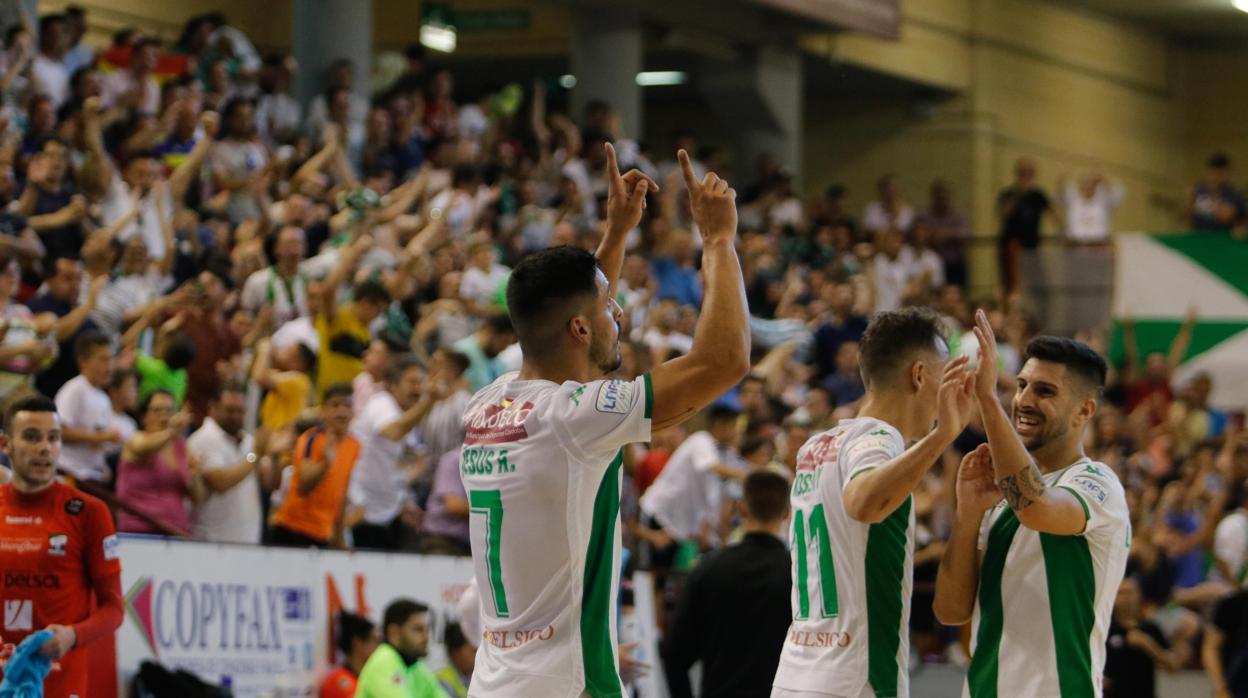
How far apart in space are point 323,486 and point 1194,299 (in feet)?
50.6

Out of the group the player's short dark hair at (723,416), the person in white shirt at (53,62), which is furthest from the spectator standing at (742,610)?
the person in white shirt at (53,62)

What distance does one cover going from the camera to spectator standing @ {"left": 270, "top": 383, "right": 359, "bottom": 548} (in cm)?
1166

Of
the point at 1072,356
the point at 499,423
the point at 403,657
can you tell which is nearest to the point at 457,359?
the point at 403,657

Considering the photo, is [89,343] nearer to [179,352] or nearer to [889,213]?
[179,352]

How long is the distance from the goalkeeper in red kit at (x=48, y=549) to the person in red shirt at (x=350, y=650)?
10.2 ft

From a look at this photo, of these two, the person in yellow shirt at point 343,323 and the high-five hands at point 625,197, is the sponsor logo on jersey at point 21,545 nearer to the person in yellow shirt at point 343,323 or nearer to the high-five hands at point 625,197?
the high-five hands at point 625,197

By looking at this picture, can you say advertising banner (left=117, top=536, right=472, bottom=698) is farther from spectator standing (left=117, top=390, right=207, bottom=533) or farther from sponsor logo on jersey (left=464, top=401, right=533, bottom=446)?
sponsor logo on jersey (left=464, top=401, right=533, bottom=446)

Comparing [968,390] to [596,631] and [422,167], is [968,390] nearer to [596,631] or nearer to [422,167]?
[596,631]

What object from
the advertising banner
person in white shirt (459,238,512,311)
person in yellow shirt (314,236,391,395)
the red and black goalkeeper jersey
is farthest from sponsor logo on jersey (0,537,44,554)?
person in white shirt (459,238,512,311)

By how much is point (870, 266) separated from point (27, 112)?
10.8 m

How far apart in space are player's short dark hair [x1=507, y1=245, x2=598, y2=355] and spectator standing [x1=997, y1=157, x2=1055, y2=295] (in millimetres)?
20830

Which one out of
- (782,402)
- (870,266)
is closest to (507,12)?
(870,266)

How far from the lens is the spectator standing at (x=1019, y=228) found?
25578 millimetres

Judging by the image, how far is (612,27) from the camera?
945 inches
